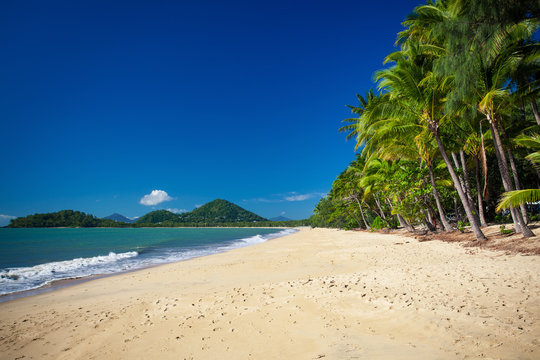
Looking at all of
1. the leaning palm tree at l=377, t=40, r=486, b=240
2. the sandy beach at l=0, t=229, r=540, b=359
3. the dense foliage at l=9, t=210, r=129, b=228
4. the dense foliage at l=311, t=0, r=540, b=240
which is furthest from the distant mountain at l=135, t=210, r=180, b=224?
the sandy beach at l=0, t=229, r=540, b=359

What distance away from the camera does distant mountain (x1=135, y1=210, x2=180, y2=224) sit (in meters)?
175

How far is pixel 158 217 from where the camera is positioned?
7101 inches

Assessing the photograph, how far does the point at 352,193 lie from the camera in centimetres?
3091

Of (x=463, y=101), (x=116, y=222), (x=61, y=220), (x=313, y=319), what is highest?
(x=61, y=220)

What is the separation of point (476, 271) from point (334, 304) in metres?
3.53

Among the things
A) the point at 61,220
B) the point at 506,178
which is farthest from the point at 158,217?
the point at 506,178

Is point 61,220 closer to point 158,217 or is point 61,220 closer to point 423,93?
point 158,217

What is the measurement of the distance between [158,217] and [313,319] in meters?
198

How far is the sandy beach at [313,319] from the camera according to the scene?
9.00ft

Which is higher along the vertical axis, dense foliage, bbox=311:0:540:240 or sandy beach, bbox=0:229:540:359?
dense foliage, bbox=311:0:540:240

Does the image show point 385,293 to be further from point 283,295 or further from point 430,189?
point 430,189

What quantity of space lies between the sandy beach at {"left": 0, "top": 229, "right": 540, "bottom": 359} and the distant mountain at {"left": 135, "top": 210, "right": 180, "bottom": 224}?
183 metres

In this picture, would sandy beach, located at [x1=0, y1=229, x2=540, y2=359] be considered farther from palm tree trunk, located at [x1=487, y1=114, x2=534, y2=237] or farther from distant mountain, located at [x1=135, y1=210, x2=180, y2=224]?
distant mountain, located at [x1=135, y1=210, x2=180, y2=224]

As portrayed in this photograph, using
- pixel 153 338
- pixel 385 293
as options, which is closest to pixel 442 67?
pixel 385 293
